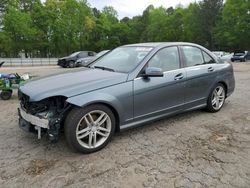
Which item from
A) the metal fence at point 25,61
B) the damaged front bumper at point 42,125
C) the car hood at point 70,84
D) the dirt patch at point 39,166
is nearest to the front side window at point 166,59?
the car hood at point 70,84

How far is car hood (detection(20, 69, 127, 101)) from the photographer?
339 cm

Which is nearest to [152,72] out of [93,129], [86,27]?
[93,129]

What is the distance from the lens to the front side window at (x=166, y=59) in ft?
14.1

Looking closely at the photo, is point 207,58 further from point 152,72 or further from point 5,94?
point 5,94

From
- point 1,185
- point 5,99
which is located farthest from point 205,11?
point 1,185

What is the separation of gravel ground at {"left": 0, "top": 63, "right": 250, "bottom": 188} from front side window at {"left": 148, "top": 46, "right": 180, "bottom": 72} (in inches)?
40.8

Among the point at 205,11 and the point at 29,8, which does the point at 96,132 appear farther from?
the point at 205,11

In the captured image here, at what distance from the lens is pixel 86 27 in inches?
1901

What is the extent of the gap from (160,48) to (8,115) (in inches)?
136

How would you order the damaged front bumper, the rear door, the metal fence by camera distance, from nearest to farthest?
the damaged front bumper, the rear door, the metal fence

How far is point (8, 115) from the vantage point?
17.9 feet

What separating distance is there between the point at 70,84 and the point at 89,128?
2.18 ft

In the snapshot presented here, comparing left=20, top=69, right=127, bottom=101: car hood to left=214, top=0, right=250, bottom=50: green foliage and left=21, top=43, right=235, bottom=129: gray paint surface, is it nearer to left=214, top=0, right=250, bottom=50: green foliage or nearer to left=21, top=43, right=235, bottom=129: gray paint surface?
left=21, top=43, right=235, bottom=129: gray paint surface

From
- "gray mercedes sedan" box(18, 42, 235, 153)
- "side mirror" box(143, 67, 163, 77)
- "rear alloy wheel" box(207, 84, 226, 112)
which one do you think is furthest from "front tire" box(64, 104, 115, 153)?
"rear alloy wheel" box(207, 84, 226, 112)
